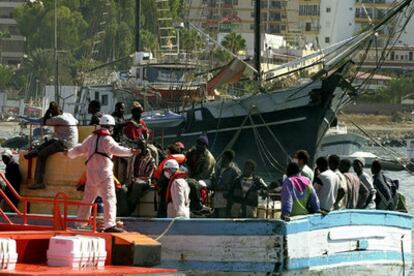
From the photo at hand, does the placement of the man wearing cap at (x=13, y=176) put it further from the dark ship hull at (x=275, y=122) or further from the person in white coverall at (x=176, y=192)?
the dark ship hull at (x=275, y=122)

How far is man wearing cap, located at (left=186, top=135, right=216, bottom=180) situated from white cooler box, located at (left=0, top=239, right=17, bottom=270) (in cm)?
609

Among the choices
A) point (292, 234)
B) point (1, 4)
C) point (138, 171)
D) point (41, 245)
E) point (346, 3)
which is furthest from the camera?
point (1, 4)

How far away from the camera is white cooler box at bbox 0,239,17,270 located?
16.1m

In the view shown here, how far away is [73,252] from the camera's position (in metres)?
16.4

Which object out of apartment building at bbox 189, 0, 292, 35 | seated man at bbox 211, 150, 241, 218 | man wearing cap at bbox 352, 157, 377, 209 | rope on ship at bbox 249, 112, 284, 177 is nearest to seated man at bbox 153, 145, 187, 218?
seated man at bbox 211, 150, 241, 218

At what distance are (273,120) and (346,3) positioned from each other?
4459 inches

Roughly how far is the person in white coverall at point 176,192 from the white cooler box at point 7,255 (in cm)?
389

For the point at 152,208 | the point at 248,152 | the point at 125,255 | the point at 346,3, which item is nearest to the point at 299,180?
the point at 152,208

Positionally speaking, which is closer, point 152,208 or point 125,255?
point 125,255

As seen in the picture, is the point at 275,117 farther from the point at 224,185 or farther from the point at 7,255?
the point at 7,255

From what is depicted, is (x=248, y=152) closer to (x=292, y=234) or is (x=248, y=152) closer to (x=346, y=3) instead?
(x=292, y=234)

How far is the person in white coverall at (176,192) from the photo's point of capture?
64.8 feet

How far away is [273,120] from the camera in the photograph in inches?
1916

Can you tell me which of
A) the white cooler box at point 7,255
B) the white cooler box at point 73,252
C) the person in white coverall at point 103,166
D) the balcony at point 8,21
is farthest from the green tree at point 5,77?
the white cooler box at point 7,255
